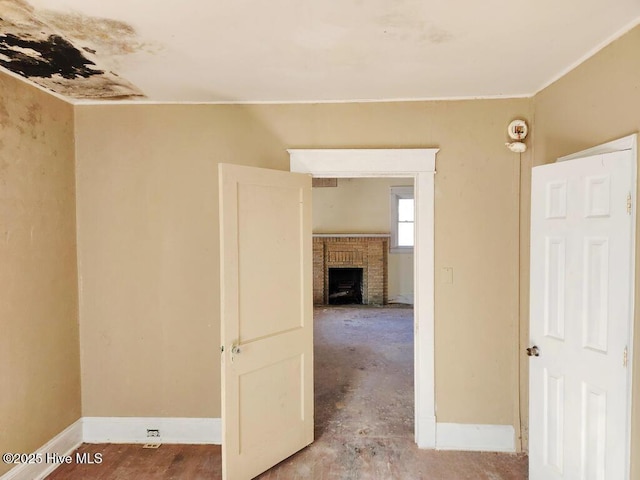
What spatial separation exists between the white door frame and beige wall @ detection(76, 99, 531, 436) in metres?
0.07

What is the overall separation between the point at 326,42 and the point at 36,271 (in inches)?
90.9

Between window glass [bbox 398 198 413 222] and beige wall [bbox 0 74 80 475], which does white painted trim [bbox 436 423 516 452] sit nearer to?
beige wall [bbox 0 74 80 475]

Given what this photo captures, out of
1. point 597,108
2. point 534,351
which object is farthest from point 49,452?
point 597,108

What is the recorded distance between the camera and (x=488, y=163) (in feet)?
8.31

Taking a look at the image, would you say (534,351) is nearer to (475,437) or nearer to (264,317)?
(475,437)

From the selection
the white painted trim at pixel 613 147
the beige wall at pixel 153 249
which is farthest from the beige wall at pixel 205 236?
the white painted trim at pixel 613 147

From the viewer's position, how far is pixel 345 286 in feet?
26.8

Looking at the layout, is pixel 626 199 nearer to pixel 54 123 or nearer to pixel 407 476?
pixel 407 476

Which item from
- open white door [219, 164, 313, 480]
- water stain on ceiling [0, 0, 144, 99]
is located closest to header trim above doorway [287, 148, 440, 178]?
open white door [219, 164, 313, 480]

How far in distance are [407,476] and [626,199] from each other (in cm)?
204

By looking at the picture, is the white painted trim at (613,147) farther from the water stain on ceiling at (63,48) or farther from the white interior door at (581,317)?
the water stain on ceiling at (63,48)

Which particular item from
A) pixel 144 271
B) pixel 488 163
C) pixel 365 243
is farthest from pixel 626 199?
pixel 365 243

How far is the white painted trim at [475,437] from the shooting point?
254 centimetres

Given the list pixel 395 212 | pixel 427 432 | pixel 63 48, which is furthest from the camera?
pixel 395 212
